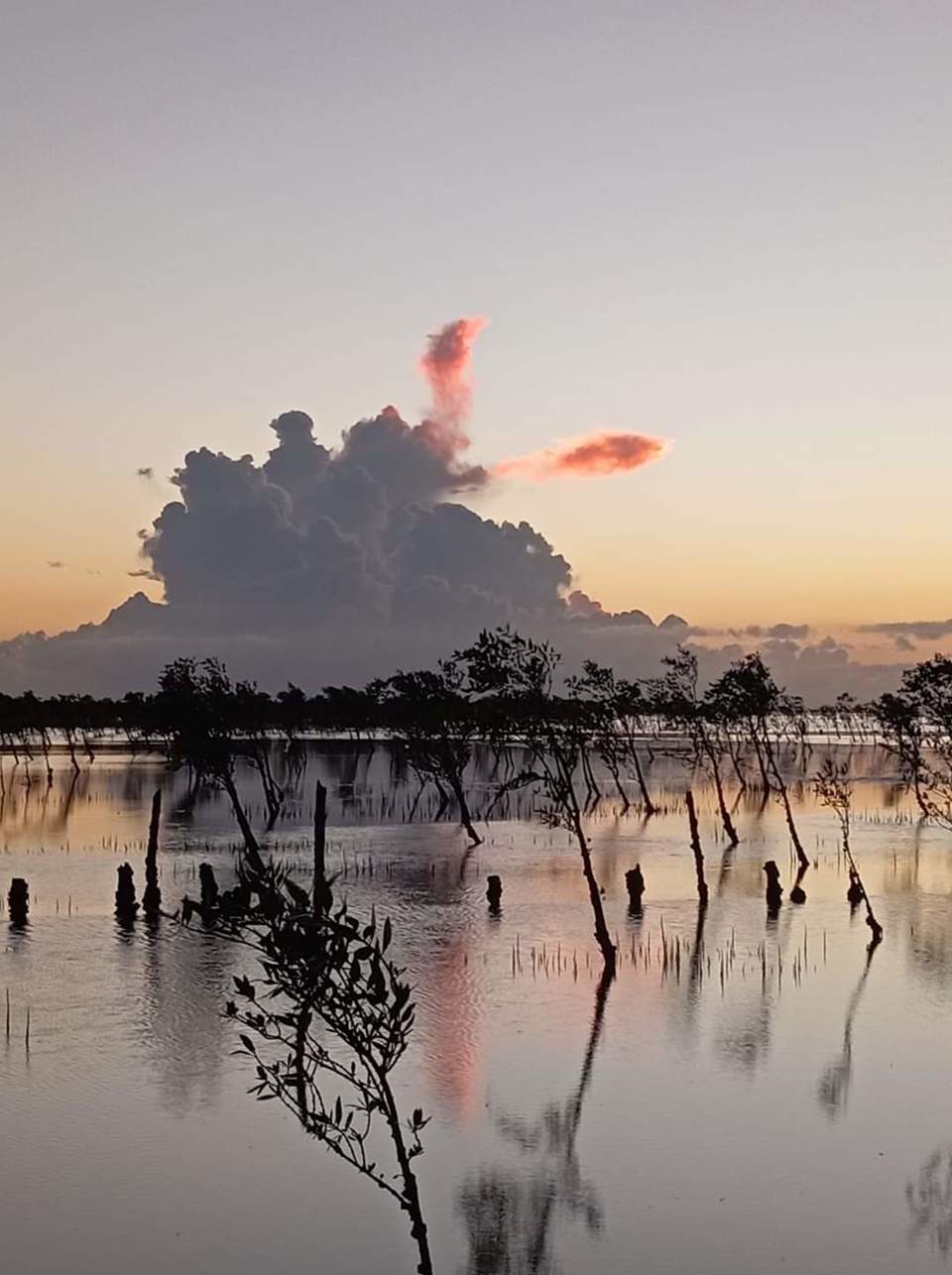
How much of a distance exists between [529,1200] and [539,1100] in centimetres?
467

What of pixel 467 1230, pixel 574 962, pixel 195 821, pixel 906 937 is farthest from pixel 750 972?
pixel 195 821

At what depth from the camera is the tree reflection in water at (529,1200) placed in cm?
1806

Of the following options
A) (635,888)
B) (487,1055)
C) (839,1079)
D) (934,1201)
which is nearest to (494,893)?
(635,888)

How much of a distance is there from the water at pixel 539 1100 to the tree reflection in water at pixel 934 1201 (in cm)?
6

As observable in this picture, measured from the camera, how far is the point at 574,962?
35.5 metres

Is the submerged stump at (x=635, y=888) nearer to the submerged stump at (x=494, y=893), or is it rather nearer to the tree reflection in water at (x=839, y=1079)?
the submerged stump at (x=494, y=893)

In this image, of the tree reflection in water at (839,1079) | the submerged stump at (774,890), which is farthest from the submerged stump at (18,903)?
the tree reflection in water at (839,1079)

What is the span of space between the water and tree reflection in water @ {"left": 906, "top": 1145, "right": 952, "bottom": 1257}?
6cm

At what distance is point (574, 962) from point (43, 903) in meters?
20.0

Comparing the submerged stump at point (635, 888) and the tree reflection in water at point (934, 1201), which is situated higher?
the submerged stump at point (635, 888)

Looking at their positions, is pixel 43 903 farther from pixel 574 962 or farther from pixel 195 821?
pixel 195 821

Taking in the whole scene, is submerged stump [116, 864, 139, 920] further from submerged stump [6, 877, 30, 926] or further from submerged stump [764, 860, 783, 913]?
submerged stump [764, 860, 783, 913]

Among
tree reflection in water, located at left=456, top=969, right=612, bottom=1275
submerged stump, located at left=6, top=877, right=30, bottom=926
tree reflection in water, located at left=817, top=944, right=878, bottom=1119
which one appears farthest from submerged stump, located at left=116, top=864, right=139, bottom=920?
tree reflection in water, located at left=817, top=944, right=878, bottom=1119

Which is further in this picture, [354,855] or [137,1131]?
[354,855]
